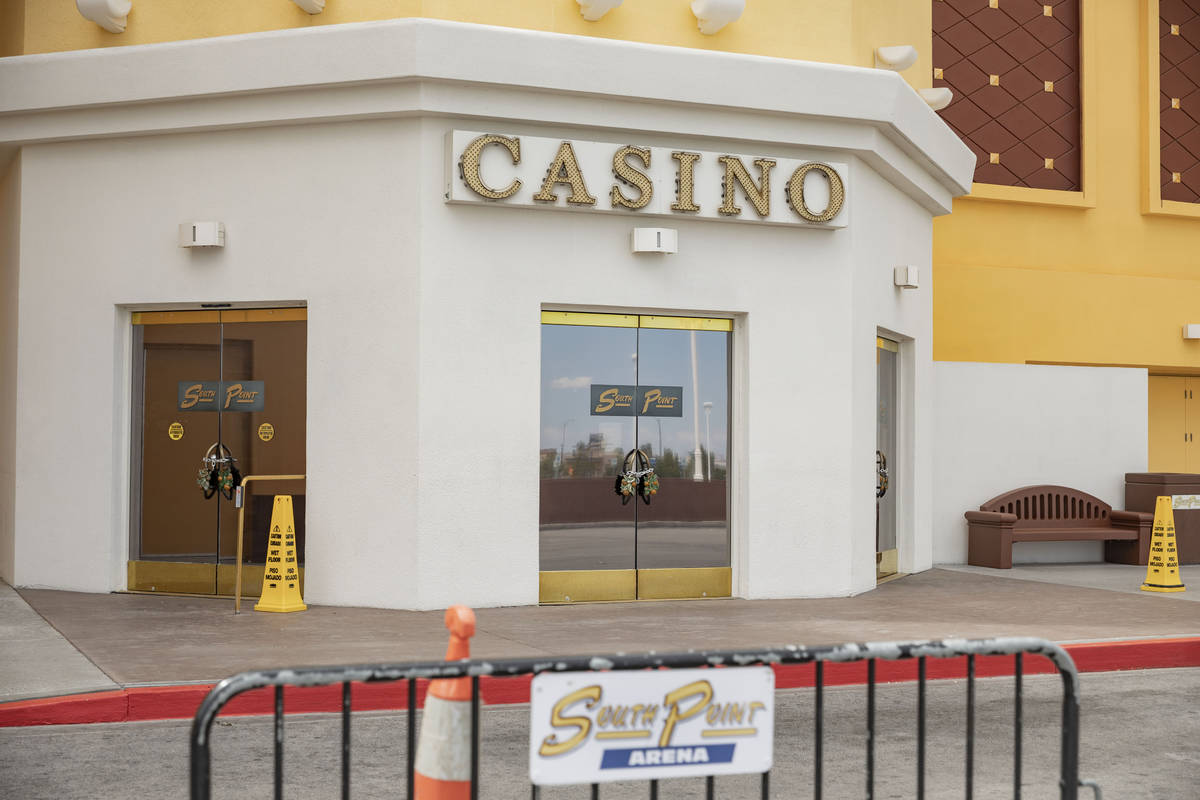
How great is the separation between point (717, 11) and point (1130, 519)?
9.48m

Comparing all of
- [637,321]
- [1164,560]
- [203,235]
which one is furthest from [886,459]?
[203,235]

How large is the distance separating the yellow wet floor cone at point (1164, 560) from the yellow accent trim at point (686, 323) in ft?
18.4

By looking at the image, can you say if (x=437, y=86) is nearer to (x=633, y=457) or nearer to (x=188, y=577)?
(x=633, y=457)

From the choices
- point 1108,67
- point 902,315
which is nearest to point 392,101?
point 902,315

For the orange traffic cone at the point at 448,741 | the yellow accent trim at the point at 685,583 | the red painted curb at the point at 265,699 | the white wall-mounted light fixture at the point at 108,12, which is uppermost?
the white wall-mounted light fixture at the point at 108,12

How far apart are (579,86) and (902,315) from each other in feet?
17.8

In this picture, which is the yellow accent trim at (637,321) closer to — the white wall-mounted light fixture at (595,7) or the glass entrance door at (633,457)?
the glass entrance door at (633,457)

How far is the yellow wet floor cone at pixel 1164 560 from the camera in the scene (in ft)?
45.1

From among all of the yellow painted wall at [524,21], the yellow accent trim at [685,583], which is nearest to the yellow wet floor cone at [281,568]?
the yellow accent trim at [685,583]

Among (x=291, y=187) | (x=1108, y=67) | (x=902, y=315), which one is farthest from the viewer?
(x=1108, y=67)

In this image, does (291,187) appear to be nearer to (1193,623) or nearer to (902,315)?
(902,315)

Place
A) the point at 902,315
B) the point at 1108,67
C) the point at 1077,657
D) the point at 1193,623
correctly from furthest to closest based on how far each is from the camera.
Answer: the point at 1108,67 → the point at 902,315 → the point at 1193,623 → the point at 1077,657

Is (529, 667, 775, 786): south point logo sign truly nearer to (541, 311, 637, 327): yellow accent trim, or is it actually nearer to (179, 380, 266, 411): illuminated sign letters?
(541, 311, 637, 327): yellow accent trim

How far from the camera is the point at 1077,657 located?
9.53m
